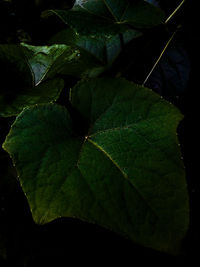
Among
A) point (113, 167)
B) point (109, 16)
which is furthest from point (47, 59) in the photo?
point (113, 167)

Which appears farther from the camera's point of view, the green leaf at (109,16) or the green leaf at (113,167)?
the green leaf at (109,16)

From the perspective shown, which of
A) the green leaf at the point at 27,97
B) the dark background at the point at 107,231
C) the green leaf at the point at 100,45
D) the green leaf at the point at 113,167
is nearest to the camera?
the green leaf at the point at 113,167

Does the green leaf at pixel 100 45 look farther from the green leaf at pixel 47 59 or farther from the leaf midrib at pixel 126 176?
the leaf midrib at pixel 126 176

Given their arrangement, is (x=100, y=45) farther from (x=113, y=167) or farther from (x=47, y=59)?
(x=113, y=167)

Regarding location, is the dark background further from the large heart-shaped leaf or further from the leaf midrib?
the leaf midrib

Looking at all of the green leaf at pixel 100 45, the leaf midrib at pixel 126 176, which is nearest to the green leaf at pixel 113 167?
the leaf midrib at pixel 126 176

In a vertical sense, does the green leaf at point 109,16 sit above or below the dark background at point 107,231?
above

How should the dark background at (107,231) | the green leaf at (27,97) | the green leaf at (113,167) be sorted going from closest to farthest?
the green leaf at (113,167) < the green leaf at (27,97) < the dark background at (107,231)

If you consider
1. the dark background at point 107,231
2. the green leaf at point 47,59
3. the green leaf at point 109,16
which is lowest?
the dark background at point 107,231
